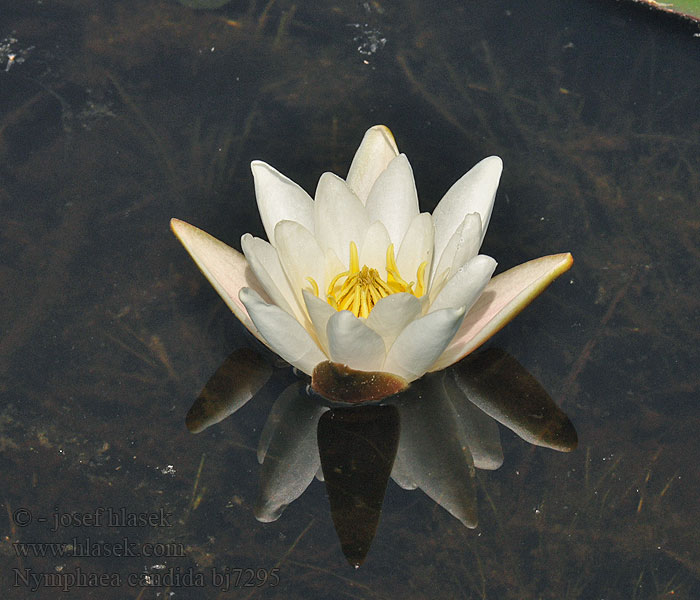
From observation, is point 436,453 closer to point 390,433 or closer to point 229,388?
point 390,433

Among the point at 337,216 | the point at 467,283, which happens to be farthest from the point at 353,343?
the point at 337,216

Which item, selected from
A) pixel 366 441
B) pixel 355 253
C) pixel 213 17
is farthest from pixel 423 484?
pixel 213 17

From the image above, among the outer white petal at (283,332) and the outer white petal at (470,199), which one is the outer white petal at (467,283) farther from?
the outer white petal at (283,332)

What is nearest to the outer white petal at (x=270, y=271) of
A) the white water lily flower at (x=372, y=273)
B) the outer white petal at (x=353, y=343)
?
the white water lily flower at (x=372, y=273)

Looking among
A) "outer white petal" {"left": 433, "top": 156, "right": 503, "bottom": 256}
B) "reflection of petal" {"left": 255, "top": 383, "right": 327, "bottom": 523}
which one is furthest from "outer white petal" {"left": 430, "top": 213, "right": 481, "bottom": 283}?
"reflection of petal" {"left": 255, "top": 383, "right": 327, "bottom": 523}

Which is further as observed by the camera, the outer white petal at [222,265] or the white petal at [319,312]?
the outer white petal at [222,265]

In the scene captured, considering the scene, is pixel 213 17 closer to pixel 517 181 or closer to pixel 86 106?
pixel 86 106

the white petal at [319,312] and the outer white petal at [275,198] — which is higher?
the outer white petal at [275,198]
